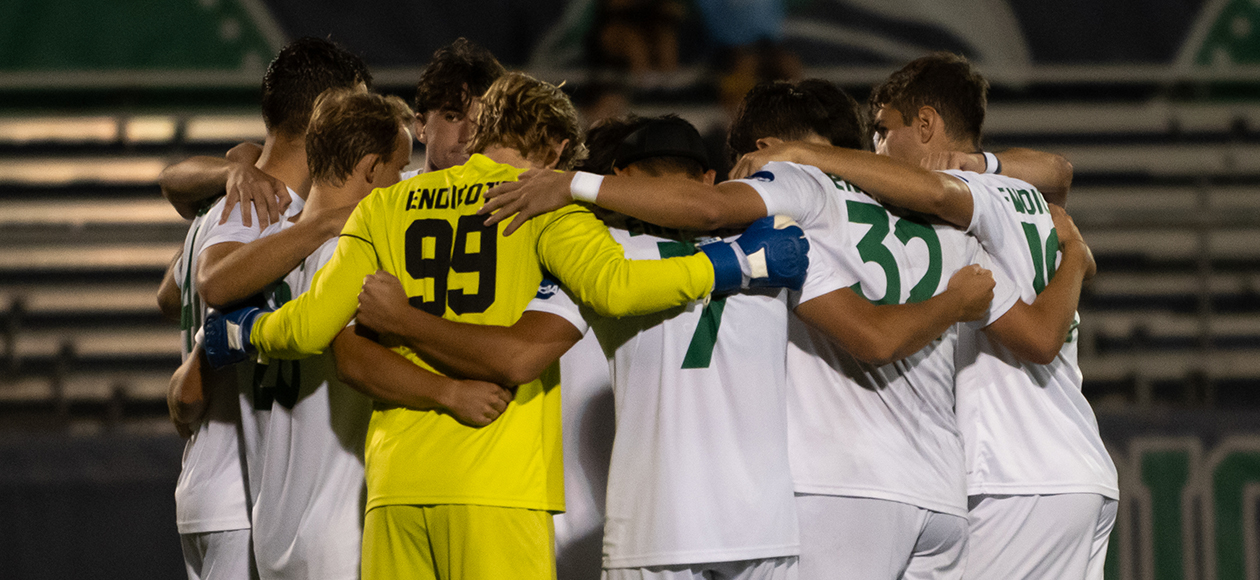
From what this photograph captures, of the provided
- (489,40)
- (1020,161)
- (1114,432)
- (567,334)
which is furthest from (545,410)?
(489,40)

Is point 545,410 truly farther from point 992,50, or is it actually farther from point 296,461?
point 992,50

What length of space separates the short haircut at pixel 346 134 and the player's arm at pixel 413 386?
21.8 inches

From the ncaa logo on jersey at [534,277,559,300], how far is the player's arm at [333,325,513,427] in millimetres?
220

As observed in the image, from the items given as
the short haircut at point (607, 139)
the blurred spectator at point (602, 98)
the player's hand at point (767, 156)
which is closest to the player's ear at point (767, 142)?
the player's hand at point (767, 156)

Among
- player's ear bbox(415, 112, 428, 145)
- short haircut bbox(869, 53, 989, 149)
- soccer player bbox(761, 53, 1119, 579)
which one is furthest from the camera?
player's ear bbox(415, 112, 428, 145)

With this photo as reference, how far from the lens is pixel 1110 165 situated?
26.8 ft

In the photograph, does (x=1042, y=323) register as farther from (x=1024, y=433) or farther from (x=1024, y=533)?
(x=1024, y=533)

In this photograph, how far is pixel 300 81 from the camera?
3.16m

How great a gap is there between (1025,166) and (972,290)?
2.97 feet

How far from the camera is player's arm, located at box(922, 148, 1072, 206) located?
10.0ft

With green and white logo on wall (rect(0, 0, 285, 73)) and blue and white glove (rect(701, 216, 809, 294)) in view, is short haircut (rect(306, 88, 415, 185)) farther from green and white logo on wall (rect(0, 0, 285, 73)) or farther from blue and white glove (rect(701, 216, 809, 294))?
green and white logo on wall (rect(0, 0, 285, 73))

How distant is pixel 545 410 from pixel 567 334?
0.20m

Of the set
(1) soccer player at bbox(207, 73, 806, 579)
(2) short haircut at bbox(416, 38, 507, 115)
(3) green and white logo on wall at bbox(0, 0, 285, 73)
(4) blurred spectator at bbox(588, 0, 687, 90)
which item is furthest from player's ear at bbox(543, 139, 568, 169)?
(3) green and white logo on wall at bbox(0, 0, 285, 73)

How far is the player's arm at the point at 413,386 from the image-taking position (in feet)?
7.66
